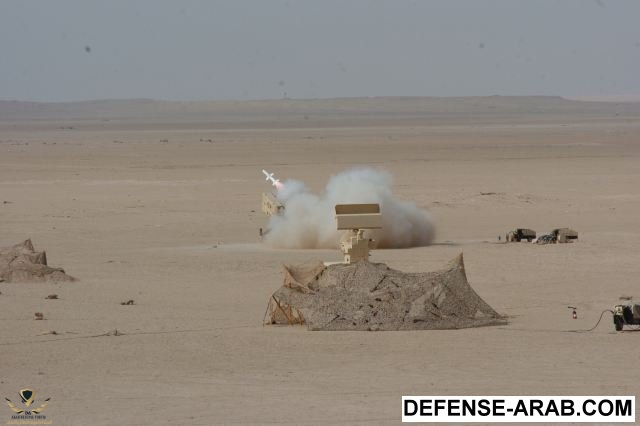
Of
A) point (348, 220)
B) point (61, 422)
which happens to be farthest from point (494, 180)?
point (61, 422)

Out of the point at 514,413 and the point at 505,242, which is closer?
the point at 514,413

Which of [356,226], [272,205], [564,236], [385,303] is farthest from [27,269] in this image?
[564,236]

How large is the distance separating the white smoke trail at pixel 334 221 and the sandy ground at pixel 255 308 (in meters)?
0.78

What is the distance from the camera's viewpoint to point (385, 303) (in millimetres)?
18469

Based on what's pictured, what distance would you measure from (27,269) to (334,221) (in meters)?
8.05

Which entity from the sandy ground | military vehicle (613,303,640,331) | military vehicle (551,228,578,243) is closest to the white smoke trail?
the sandy ground

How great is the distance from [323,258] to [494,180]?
2403 cm

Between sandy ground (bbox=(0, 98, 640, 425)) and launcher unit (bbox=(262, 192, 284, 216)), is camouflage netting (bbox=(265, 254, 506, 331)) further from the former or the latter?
launcher unit (bbox=(262, 192, 284, 216))

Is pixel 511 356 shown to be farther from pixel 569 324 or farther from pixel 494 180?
pixel 494 180

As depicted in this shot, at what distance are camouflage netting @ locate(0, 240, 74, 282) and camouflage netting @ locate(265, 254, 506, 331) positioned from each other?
6.27 m

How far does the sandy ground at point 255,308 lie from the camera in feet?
47.0

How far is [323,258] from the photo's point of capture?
91.5 feet

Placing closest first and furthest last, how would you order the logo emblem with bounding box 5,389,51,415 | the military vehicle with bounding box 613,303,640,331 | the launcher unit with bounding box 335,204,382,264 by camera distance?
the logo emblem with bounding box 5,389,51,415
the military vehicle with bounding box 613,303,640,331
the launcher unit with bounding box 335,204,382,264

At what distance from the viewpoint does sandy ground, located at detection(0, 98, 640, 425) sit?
14.3 metres
